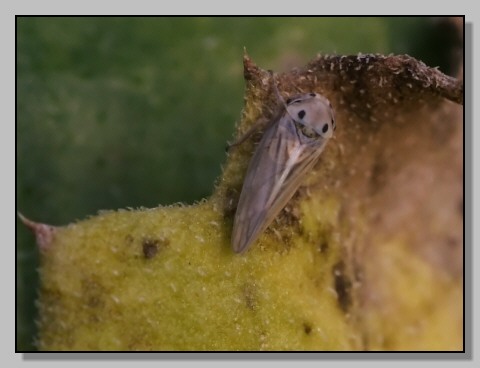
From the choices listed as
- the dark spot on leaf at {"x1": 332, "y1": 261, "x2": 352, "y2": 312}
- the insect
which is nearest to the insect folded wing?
the insect

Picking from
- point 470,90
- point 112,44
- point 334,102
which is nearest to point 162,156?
point 112,44

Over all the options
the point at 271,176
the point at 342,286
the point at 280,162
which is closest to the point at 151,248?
the point at 271,176

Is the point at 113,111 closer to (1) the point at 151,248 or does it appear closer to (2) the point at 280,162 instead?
(2) the point at 280,162

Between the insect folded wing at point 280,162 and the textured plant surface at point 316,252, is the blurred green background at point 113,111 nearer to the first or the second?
the insect folded wing at point 280,162

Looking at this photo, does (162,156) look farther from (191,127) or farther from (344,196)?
(344,196)

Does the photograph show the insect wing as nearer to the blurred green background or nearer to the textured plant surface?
the textured plant surface

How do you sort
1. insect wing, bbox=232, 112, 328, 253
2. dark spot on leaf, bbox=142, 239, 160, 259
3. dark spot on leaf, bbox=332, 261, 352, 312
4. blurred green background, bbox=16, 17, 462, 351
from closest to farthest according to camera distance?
1. dark spot on leaf, bbox=142, 239, 160, 259
2. insect wing, bbox=232, 112, 328, 253
3. dark spot on leaf, bbox=332, 261, 352, 312
4. blurred green background, bbox=16, 17, 462, 351

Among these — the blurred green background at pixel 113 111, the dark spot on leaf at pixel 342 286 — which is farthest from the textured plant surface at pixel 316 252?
the blurred green background at pixel 113 111
